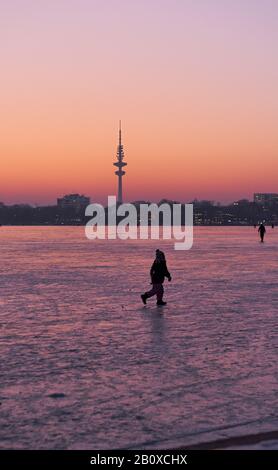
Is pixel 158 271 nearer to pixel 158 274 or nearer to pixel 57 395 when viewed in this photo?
pixel 158 274

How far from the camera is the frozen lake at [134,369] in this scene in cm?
537

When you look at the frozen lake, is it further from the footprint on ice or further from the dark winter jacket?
the dark winter jacket

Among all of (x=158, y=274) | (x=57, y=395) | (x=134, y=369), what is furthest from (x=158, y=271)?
(x=57, y=395)

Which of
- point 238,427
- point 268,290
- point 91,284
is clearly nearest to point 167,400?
point 238,427

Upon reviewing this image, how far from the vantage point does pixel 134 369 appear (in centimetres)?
756

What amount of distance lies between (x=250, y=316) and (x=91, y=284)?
26.0 feet

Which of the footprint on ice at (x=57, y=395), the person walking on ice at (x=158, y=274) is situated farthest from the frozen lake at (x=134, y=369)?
the person walking on ice at (x=158, y=274)

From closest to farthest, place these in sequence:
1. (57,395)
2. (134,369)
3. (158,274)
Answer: (57,395), (134,369), (158,274)

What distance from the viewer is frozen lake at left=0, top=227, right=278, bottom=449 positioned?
537cm

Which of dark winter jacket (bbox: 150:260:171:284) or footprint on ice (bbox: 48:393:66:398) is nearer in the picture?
footprint on ice (bbox: 48:393:66:398)

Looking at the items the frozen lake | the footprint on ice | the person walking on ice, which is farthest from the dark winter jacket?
the footprint on ice

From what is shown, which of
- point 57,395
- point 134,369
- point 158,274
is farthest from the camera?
point 158,274

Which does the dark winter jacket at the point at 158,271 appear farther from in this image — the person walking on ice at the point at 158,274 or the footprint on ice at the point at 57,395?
the footprint on ice at the point at 57,395

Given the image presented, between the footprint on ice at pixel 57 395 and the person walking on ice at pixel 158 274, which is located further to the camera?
the person walking on ice at pixel 158 274
